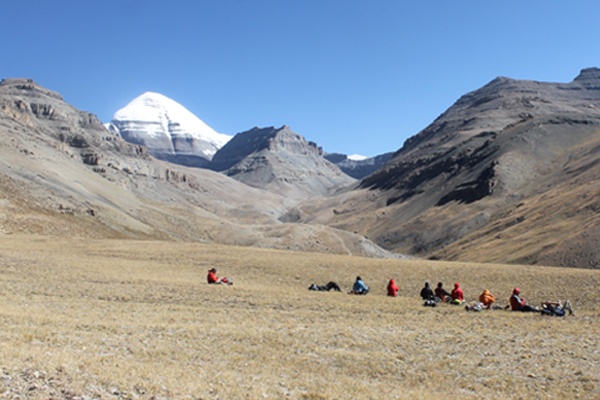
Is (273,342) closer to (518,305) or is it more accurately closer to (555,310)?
(518,305)

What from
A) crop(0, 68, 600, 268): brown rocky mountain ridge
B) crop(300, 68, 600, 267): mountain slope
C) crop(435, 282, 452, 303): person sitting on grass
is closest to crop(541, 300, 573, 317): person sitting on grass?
crop(435, 282, 452, 303): person sitting on grass

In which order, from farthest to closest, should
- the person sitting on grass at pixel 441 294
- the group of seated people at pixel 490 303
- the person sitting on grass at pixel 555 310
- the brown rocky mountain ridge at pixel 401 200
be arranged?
the brown rocky mountain ridge at pixel 401 200, the person sitting on grass at pixel 441 294, the group of seated people at pixel 490 303, the person sitting on grass at pixel 555 310

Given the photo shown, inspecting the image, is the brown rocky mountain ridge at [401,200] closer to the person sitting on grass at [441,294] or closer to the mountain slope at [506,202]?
the mountain slope at [506,202]

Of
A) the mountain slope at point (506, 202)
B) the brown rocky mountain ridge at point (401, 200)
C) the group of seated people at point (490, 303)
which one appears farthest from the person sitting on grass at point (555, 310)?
the brown rocky mountain ridge at point (401, 200)

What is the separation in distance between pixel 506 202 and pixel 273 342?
119663mm

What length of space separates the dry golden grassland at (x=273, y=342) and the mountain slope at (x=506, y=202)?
46.8 meters

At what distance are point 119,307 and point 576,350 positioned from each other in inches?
685

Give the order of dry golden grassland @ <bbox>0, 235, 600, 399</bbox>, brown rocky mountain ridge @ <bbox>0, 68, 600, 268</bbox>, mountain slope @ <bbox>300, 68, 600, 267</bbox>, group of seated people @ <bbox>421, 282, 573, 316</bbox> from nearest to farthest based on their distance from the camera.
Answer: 1. dry golden grassland @ <bbox>0, 235, 600, 399</bbox>
2. group of seated people @ <bbox>421, 282, 573, 316</bbox>
3. mountain slope @ <bbox>300, 68, 600, 267</bbox>
4. brown rocky mountain ridge @ <bbox>0, 68, 600, 268</bbox>

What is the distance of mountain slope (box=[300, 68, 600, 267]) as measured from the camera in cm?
7719

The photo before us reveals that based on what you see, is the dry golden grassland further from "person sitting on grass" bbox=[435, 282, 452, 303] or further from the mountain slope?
the mountain slope

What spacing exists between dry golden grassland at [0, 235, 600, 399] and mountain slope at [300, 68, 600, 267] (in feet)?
154

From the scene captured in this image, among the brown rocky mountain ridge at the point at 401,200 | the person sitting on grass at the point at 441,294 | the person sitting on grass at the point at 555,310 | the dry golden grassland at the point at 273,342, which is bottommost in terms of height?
the dry golden grassland at the point at 273,342

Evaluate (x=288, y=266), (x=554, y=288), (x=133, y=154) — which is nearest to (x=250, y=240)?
(x=288, y=266)

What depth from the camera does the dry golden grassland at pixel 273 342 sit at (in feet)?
37.5
